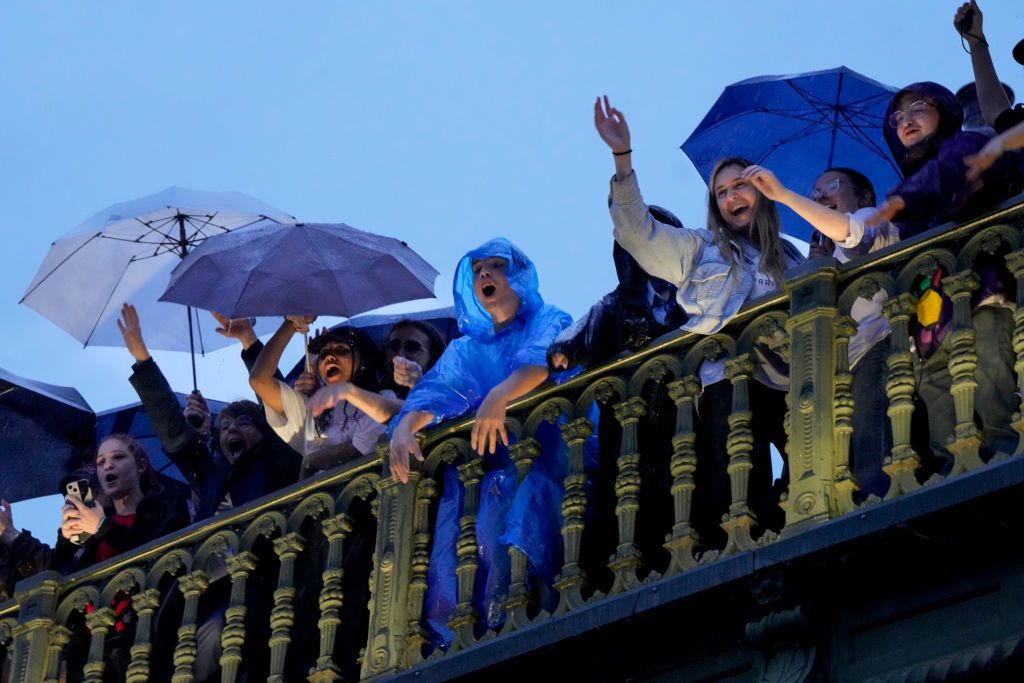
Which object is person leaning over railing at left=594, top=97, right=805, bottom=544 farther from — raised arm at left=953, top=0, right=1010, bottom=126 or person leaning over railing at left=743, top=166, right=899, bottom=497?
raised arm at left=953, top=0, right=1010, bottom=126

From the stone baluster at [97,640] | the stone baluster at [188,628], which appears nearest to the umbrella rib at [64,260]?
the stone baluster at [97,640]

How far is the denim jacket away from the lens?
1074 centimetres

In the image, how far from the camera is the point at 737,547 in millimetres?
10031

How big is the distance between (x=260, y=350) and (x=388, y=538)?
2.39 metres

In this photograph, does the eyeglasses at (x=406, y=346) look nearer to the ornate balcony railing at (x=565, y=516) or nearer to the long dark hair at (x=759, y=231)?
the ornate balcony railing at (x=565, y=516)

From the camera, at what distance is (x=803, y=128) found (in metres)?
12.8

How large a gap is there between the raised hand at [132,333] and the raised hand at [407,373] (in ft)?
6.65

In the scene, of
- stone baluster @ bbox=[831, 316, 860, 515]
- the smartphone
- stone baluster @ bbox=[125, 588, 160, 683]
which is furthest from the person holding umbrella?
stone baluster @ bbox=[831, 316, 860, 515]

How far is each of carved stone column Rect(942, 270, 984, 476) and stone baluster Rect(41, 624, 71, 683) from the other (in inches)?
190

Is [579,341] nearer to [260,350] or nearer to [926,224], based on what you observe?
[926,224]

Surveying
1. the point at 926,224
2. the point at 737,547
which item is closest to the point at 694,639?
the point at 737,547

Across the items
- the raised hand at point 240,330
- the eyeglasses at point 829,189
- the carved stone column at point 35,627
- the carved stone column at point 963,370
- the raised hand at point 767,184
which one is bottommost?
the carved stone column at point 963,370

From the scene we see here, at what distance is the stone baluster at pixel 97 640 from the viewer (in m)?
12.1

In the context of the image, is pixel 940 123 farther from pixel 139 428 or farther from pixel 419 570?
pixel 139 428
